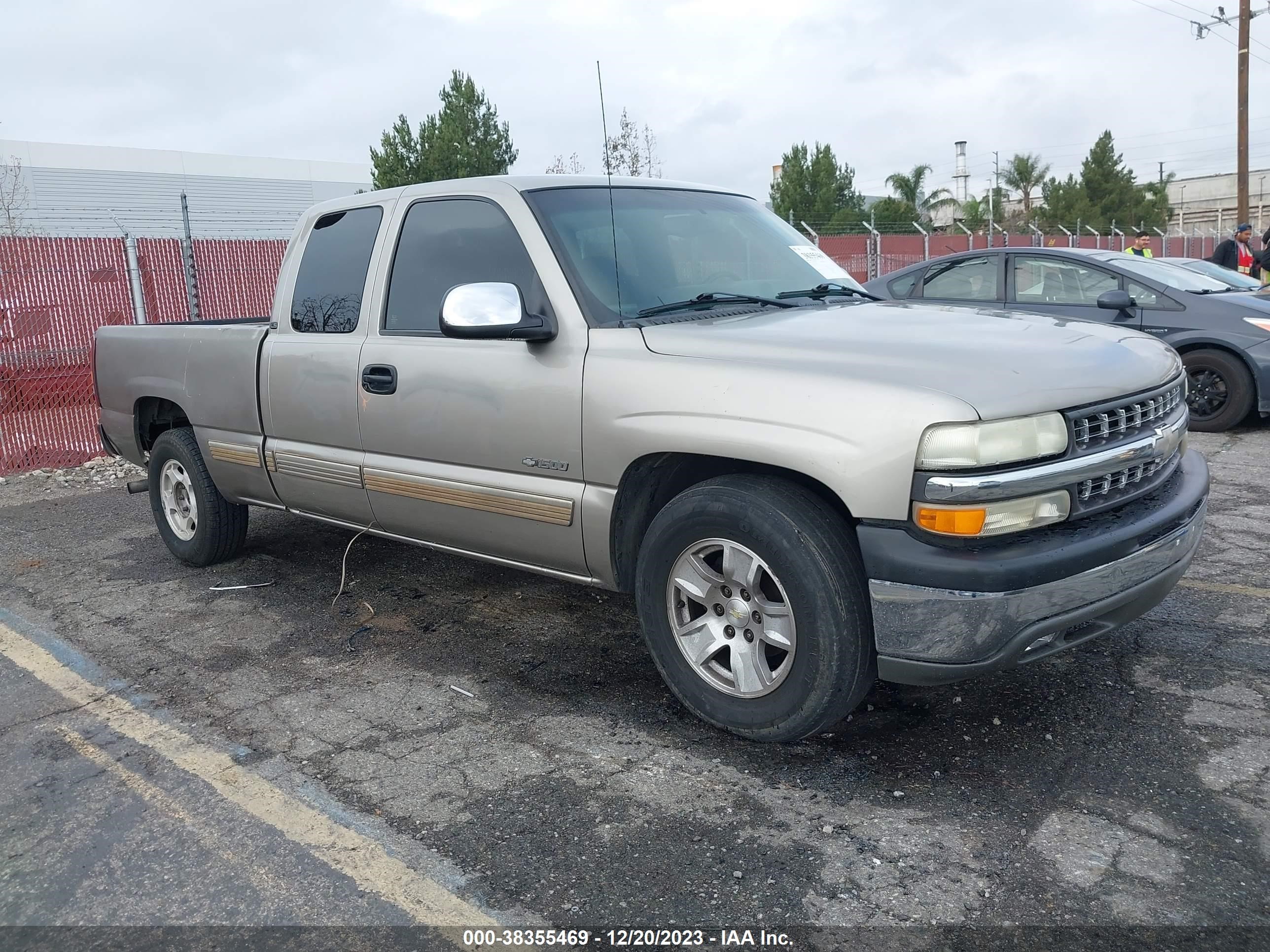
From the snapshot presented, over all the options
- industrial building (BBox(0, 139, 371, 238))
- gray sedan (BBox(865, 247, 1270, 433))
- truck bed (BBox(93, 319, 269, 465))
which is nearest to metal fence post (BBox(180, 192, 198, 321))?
truck bed (BBox(93, 319, 269, 465))

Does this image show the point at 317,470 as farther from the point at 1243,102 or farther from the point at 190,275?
the point at 1243,102

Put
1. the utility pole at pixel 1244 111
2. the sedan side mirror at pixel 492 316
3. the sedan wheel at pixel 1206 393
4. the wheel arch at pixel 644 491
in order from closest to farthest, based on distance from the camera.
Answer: the wheel arch at pixel 644 491
the sedan side mirror at pixel 492 316
the sedan wheel at pixel 1206 393
the utility pole at pixel 1244 111

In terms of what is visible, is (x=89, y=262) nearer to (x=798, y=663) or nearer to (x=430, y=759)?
(x=430, y=759)

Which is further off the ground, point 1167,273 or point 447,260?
point 447,260

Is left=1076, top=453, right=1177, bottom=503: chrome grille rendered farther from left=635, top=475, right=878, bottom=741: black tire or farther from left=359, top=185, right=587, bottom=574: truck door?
left=359, top=185, right=587, bottom=574: truck door

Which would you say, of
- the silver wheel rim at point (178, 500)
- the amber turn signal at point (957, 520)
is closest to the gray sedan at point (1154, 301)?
the silver wheel rim at point (178, 500)

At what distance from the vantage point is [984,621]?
2.76 meters

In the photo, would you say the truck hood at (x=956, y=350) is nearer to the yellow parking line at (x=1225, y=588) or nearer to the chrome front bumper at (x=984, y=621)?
the chrome front bumper at (x=984, y=621)

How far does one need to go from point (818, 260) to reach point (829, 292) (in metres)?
0.30

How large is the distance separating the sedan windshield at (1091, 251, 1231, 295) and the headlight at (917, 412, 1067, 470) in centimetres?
678

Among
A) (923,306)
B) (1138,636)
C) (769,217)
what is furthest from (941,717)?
(769,217)

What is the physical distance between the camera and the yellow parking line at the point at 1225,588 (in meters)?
4.50

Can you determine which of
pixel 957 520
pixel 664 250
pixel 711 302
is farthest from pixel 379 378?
pixel 957 520

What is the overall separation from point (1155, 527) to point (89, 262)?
9887mm
